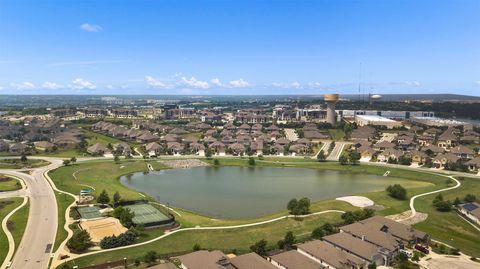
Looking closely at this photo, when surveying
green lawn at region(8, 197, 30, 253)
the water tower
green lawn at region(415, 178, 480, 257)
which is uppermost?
the water tower

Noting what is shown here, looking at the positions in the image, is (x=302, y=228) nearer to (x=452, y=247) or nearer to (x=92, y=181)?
(x=452, y=247)

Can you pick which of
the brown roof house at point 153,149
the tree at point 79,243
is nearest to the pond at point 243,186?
the tree at point 79,243

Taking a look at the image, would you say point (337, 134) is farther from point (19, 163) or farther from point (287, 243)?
A: point (287, 243)

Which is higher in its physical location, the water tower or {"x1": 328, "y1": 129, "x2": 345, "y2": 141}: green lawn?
the water tower

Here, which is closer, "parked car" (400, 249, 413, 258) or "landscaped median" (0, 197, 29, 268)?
"parked car" (400, 249, 413, 258)

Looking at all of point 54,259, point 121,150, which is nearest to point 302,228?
point 54,259

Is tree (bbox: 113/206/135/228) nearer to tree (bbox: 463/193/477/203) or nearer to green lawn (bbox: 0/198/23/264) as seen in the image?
green lawn (bbox: 0/198/23/264)

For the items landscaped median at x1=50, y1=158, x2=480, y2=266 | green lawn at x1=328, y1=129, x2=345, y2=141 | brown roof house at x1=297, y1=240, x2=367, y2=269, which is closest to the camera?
brown roof house at x1=297, y1=240, x2=367, y2=269

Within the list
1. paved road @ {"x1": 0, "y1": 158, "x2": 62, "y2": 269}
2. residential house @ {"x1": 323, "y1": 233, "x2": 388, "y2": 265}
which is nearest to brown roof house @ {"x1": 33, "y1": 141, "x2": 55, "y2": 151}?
paved road @ {"x1": 0, "y1": 158, "x2": 62, "y2": 269}

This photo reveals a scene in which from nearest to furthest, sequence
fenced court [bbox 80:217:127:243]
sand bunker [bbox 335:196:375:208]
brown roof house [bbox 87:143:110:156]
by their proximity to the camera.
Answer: fenced court [bbox 80:217:127:243], sand bunker [bbox 335:196:375:208], brown roof house [bbox 87:143:110:156]
